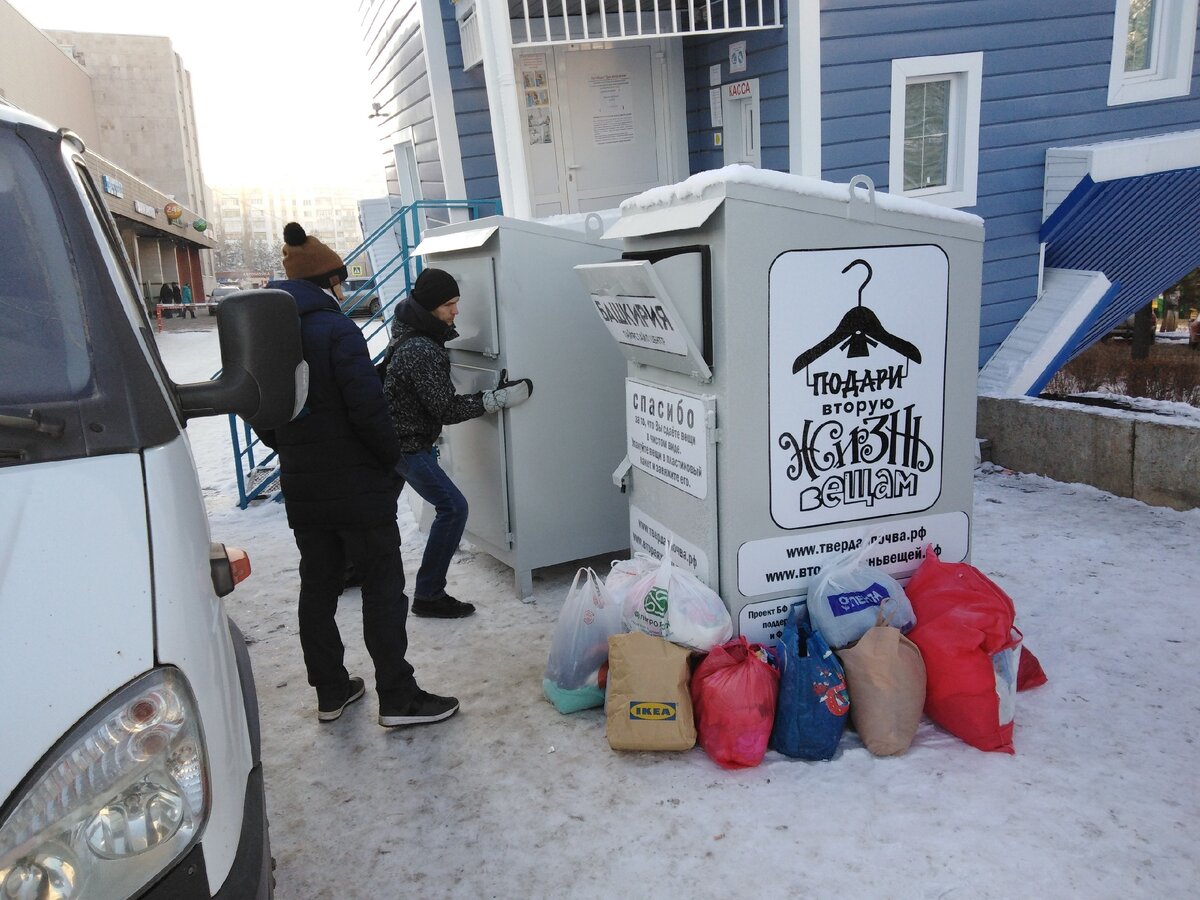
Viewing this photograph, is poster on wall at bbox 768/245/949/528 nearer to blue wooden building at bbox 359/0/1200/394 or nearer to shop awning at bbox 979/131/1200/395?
blue wooden building at bbox 359/0/1200/394

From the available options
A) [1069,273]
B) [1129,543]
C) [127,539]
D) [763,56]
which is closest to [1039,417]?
[1129,543]

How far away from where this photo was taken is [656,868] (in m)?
2.78

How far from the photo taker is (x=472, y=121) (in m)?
7.72

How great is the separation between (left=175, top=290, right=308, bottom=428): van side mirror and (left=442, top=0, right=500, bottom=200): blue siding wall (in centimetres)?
611

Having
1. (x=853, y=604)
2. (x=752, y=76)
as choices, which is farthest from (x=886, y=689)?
(x=752, y=76)

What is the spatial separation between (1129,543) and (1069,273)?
4.01 meters

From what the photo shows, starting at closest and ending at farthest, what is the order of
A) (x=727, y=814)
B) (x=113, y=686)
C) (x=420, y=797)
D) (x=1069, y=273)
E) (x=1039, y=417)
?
(x=113, y=686) < (x=727, y=814) < (x=420, y=797) < (x=1039, y=417) < (x=1069, y=273)

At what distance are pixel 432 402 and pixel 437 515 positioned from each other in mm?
671

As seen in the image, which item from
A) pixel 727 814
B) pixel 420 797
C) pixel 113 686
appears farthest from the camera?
pixel 420 797

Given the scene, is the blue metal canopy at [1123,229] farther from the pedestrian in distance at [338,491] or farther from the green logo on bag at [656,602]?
the pedestrian in distance at [338,491]

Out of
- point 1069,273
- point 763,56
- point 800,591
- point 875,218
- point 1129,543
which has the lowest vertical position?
point 1129,543

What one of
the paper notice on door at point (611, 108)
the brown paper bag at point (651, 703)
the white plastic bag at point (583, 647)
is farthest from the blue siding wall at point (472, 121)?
the brown paper bag at point (651, 703)

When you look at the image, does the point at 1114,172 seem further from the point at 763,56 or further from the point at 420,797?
the point at 420,797

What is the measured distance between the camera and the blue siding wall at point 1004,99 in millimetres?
7270
